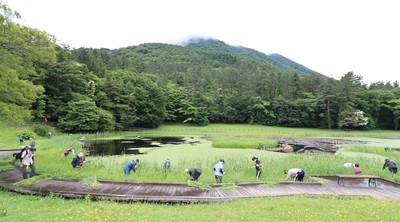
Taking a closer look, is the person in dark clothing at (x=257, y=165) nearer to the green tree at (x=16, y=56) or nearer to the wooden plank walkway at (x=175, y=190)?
the wooden plank walkway at (x=175, y=190)

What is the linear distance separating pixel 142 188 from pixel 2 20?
1060 cm

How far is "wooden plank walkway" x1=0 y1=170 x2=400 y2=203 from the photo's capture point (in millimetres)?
10773

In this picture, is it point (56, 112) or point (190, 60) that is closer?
point (56, 112)

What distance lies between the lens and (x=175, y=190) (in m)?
11.9

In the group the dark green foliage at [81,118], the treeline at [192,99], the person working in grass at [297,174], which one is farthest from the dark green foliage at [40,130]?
the person working in grass at [297,174]

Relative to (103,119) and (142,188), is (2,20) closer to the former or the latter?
(142,188)

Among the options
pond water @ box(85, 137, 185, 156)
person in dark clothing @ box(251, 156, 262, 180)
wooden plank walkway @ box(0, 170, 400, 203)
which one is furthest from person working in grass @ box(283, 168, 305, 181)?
pond water @ box(85, 137, 185, 156)

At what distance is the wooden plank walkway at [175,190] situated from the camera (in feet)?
35.3

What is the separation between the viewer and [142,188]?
39.4ft

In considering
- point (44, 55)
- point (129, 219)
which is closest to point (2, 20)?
point (44, 55)

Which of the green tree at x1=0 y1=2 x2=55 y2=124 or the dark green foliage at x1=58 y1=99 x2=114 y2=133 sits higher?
the green tree at x1=0 y1=2 x2=55 y2=124

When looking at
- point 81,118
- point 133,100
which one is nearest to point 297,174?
point 81,118

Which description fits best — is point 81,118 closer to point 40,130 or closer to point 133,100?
point 40,130

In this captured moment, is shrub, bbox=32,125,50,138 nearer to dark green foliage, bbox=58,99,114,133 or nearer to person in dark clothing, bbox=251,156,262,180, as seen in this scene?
dark green foliage, bbox=58,99,114,133
